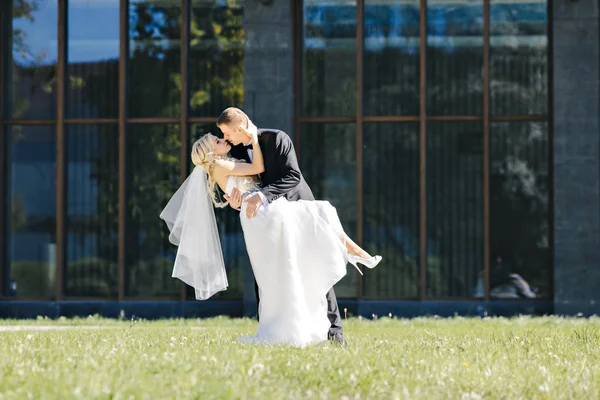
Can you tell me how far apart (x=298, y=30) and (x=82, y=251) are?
4.75m

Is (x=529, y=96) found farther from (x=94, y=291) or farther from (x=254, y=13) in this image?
(x=94, y=291)

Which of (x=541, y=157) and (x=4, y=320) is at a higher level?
(x=541, y=157)

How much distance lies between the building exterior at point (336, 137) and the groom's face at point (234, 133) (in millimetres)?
6870

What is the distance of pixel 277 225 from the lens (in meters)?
10.1

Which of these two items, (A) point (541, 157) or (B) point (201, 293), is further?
(A) point (541, 157)

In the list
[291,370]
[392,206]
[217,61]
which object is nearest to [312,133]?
[392,206]

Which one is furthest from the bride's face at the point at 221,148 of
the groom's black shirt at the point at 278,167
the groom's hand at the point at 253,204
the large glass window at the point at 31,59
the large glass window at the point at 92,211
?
the large glass window at the point at 31,59

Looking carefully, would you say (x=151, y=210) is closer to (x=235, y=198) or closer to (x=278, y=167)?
(x=235, y=198)

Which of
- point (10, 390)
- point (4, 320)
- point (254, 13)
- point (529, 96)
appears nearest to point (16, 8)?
point (254, 13)

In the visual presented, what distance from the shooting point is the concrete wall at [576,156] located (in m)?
16.7

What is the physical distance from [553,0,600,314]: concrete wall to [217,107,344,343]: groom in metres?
7.30

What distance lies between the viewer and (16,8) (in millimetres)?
17719

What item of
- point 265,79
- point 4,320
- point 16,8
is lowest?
point 4,320

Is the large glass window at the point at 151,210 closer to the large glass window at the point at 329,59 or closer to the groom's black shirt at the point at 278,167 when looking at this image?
the large glass window at the point at 329,59
